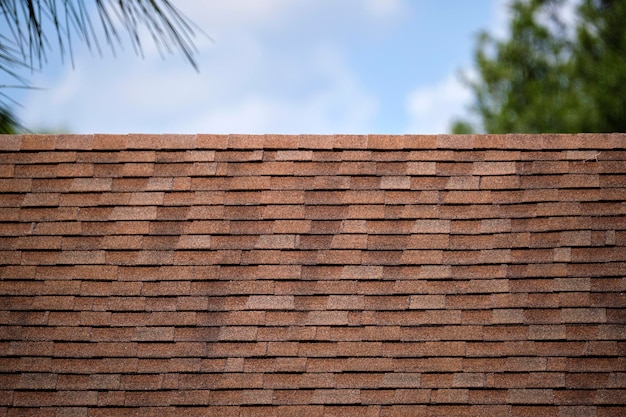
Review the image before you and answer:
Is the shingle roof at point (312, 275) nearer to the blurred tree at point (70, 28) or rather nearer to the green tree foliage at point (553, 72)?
the blurred tree at point (70, 28)

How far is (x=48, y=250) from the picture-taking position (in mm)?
5121

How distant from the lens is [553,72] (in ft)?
62.2

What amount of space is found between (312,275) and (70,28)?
7.69ft

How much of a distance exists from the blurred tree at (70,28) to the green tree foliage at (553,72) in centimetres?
1503

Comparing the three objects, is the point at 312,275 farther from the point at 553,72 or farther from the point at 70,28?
the point at 553,72

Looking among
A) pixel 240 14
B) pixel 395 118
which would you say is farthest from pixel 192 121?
pixel 395 118

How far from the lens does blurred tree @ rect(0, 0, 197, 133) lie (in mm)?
3016

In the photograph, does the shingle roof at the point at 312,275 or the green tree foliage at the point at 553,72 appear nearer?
the shingle roof at the point at 312,275

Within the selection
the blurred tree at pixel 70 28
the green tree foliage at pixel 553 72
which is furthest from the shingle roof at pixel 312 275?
the green tree foliage at pixel 553 72

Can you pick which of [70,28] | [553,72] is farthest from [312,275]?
[553,72]

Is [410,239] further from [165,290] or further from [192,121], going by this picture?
[192,121]

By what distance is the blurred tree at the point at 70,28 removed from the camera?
3.02 m

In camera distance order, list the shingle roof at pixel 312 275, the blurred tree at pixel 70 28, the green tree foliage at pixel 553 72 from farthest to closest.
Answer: the green tree foliage at pixel 553 72
the shingle roof at pixel 312 275
the blurred tree at pixel 70 28

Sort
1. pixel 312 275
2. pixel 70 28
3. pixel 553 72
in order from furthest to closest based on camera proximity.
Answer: pixel 553 72
pixel 312 275
pixel 70 28
